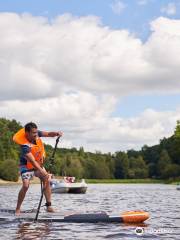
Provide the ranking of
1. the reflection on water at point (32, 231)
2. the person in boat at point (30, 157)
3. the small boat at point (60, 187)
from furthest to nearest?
1. the small boat at point (60, 187)
2. the person in boat at point (30, 157)
3. the reflection on water at point (32, 231)

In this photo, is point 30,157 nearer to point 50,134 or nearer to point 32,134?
point 32,134

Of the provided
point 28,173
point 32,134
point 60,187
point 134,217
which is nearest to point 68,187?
point 60,187

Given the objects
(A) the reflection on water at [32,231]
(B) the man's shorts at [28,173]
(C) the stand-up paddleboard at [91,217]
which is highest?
(B) the man's shorts at [28,173]

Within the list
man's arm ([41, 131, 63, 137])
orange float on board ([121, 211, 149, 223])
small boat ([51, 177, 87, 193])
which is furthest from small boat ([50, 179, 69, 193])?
orange float on board ([121, 211, 149, 223])

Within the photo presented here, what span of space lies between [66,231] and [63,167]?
548 ft

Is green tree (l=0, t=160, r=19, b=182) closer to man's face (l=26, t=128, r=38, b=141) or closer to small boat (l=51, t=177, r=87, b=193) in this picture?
small boat (l=51, t=177, r=87, b=193)

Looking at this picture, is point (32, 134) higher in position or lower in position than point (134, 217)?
higher

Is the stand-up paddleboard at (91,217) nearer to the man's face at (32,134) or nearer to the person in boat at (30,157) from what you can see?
the person in boat at (30,157)

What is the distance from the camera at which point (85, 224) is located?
15.0 m

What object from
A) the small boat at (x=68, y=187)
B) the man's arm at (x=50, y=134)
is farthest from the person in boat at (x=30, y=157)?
the small boat at (x=68, y=187)

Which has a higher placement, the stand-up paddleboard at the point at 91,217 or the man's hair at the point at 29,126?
the man's hair at the point at 29,126

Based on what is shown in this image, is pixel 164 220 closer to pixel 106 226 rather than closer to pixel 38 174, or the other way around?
pixel 106 226

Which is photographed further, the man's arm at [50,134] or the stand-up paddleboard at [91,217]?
the man's arm at [50,134]

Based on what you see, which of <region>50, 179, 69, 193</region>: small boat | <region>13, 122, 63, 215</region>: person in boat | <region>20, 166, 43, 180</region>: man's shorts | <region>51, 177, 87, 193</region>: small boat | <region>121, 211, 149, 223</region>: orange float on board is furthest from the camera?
<region>50, 179, 69, 193</region>: small boat
